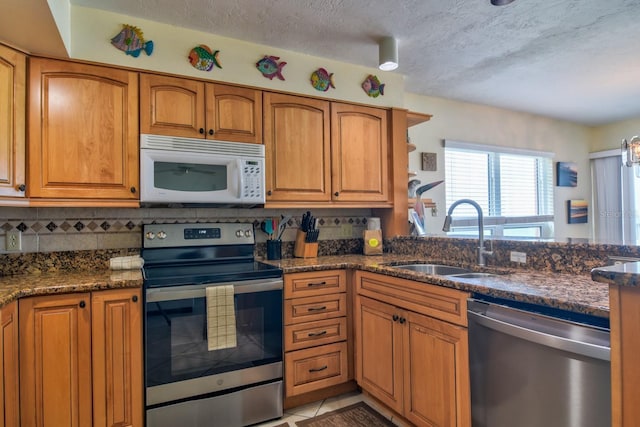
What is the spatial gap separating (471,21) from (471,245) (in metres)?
1.39

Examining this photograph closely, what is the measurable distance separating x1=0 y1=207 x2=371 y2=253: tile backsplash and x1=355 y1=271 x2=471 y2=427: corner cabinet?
1.04 m

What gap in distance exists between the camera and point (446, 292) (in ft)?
5.47

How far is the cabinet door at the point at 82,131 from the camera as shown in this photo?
191 centimetres

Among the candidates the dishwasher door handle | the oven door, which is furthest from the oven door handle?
the dishwasher door handle

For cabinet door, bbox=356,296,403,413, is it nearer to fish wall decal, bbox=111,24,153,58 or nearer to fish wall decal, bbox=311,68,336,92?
fish wall decal, bbox=311,68,336,92

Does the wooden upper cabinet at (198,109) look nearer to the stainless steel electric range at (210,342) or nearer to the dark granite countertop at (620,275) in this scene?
the stainless steel electric range at (210,342)

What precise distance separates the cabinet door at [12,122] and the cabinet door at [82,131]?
0.04m

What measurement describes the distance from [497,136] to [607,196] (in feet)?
7.00

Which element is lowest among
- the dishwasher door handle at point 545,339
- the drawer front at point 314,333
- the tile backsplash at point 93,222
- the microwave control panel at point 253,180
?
the drawer front at point 314,333

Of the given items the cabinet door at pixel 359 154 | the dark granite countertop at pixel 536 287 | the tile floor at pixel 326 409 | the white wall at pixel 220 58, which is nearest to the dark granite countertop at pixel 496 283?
the dark granite countertop at pixel 536 287

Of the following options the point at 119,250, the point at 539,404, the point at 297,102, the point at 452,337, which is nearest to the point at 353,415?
the point at 452,337

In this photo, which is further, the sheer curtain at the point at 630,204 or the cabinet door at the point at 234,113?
the sheer curtain at the point at 630,204

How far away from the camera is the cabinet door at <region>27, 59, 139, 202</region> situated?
6.28ft

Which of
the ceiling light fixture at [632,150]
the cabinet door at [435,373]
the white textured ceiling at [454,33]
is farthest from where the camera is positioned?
the ceiling light fixture at [632,150]
